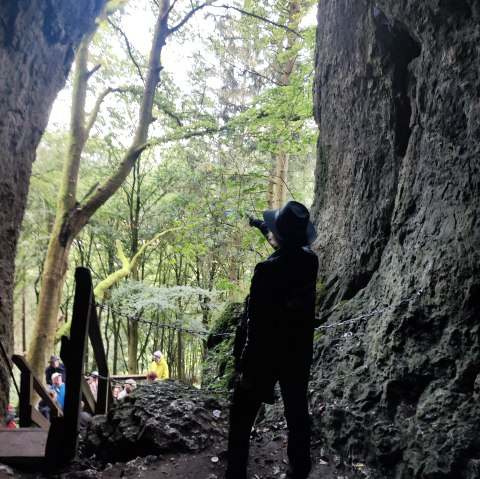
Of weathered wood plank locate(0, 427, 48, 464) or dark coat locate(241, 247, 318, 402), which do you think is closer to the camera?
dark coat locate(241, 247, 318, 402)

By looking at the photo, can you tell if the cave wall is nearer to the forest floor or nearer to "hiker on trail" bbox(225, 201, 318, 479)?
the forest floor

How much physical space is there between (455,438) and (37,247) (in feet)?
51.9

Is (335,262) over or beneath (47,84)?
beneath

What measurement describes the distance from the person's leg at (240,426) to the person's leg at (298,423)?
250 millimetres

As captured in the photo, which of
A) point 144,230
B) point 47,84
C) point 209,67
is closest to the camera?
point 47,84

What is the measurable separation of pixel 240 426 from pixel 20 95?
6182 millimetres

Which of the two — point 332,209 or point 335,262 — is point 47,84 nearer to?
point 332,209

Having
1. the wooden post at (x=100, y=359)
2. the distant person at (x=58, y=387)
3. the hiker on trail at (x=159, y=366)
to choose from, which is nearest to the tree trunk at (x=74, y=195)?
Result: the distant person at (x=58, y=387)

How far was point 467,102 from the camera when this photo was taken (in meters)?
3.35

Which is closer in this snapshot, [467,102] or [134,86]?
[467,102]

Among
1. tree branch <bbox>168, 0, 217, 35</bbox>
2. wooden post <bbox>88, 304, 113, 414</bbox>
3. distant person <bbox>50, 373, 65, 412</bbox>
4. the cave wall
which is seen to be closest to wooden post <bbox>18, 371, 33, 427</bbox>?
wooden post <bbox>88, 304, 113, 414</bbox>

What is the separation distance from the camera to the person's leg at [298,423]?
9.78 feet

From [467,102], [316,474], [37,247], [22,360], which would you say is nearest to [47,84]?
[22,360]

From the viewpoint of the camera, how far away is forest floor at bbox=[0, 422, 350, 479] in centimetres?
332
